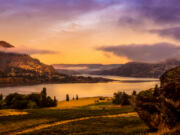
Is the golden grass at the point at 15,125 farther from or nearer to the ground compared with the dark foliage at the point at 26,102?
farther from the ground

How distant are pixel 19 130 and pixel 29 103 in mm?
43153

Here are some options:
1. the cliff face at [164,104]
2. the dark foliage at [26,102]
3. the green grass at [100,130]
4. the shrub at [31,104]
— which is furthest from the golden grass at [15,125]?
the dark foliage at [26,102]

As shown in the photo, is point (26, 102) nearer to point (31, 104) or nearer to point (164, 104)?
point (31, 104)

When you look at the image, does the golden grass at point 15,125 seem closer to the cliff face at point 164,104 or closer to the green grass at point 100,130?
the green grass at point 100,130

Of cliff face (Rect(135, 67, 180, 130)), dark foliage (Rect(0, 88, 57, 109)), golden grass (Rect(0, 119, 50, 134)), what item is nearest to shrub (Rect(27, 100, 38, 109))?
dark foliage (Rect(0, 88, 57, 109))

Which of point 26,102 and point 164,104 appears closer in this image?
point 164,104

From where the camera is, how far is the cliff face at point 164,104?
16.0 m

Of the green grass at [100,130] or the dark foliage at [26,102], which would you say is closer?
the green grass at [100,130]

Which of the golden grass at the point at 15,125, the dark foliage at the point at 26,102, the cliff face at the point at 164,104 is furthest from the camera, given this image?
the dark foliage at the point at 26,102

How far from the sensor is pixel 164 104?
1705 cm

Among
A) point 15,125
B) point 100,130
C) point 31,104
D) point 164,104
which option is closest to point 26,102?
point 31,104

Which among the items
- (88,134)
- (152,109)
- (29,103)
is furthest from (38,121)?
(29,103)

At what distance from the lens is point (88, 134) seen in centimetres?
2239

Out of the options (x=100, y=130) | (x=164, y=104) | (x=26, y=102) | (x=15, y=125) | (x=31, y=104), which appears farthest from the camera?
(x=26, y=102)
